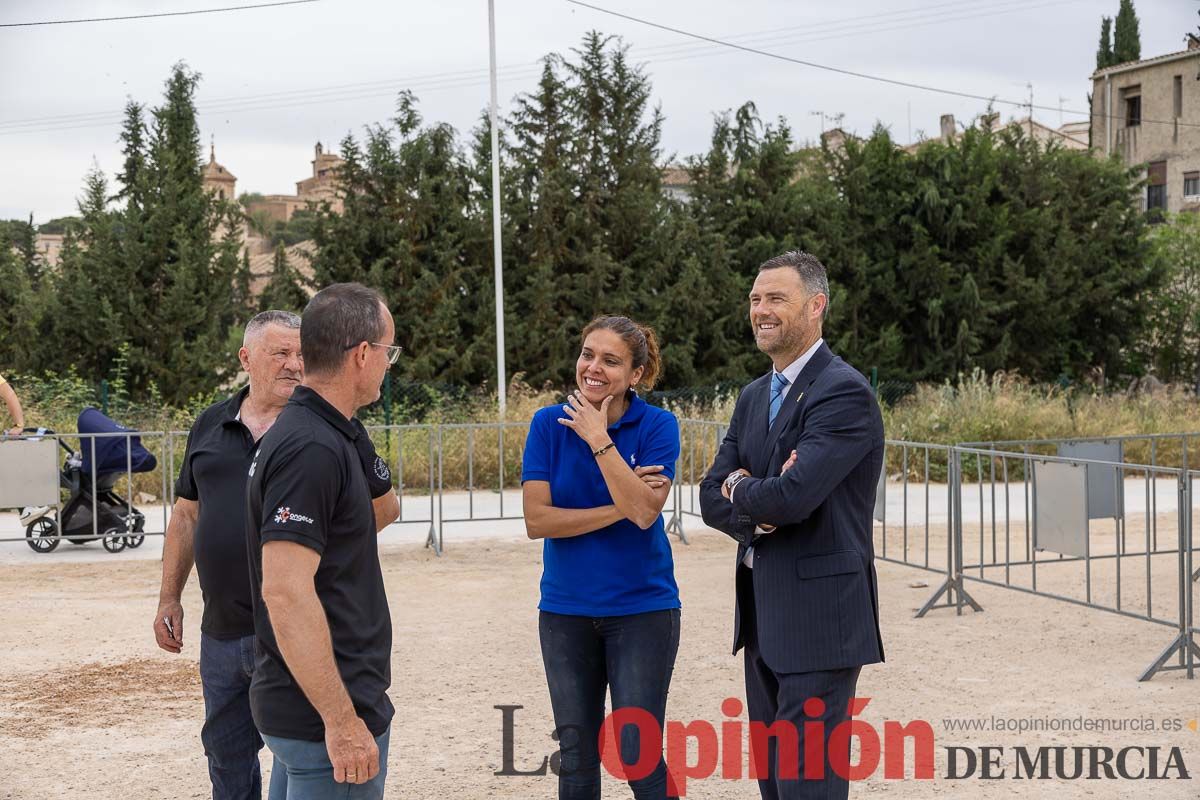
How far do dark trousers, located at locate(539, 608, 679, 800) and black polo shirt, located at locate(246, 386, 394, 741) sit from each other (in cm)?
119

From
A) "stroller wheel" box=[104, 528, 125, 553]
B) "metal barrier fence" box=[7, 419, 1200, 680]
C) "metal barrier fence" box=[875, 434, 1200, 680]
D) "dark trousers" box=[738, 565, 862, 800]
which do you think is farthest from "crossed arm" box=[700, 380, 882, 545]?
"stroller wheel" box=[104, 528, 125, 553]

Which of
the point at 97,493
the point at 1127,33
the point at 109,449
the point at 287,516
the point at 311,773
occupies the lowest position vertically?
the point at 97,493

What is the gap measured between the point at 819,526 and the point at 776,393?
0.56m

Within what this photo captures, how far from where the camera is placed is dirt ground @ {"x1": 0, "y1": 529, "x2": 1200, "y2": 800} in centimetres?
568

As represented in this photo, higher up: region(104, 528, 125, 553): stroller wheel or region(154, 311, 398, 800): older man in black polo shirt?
region(154, 311, 398, 800): older man in black polo shirt

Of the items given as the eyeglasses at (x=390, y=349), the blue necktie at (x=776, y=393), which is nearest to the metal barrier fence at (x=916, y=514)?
the blue necktie at (x=776, y=393)

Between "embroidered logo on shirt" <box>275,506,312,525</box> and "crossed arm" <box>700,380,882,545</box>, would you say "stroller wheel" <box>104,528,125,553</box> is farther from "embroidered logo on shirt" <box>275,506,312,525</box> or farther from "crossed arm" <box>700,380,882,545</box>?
"embroidered logo on shirt" <box>275,506,312,525</box>

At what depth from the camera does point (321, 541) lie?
9.48 feet

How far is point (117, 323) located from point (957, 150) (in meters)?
18.1

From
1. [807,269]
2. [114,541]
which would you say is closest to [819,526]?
[807,269]

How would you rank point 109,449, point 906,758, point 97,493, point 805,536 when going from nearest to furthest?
point 805,536
point 906,758
point 109,449
point 97,493

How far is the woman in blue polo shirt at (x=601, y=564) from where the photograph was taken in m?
4.20

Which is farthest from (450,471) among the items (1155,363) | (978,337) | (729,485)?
(1155,363)

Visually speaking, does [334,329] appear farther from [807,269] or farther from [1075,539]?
[1075,539]
